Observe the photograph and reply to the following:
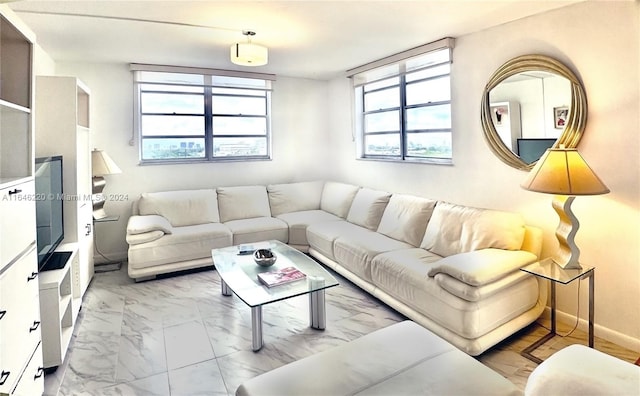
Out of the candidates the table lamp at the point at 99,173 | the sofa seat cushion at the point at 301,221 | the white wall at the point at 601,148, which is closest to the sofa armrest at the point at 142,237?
the table lamp at the point at 99,173

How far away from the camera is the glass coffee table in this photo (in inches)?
91.1

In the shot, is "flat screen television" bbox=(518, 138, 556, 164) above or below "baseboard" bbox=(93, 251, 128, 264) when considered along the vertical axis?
above

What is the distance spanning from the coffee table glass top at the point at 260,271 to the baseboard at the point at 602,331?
68.8 inches

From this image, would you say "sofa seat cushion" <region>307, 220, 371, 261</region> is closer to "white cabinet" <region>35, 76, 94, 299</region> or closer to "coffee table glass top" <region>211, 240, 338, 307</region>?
"coffee table glass top" <region>211, 240, 338, 307</region>

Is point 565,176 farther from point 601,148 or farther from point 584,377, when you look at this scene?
point 584,377

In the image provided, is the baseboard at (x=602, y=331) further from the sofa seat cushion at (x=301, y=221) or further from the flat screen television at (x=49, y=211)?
the flat screen television at (x=49, y=211)

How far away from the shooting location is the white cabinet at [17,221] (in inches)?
56.9

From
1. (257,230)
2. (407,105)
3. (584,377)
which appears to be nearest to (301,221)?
(257,230)

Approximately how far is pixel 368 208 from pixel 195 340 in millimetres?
2249

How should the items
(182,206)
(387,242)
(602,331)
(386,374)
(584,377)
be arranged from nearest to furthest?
(584,377), (386,374), (602,331), (387,242), (182,206)

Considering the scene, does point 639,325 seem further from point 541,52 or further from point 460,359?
point 541,52

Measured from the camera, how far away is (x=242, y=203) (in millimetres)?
4480

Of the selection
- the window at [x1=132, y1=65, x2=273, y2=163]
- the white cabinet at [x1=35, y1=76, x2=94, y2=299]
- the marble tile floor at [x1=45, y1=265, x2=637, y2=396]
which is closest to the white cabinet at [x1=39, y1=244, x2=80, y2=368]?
the marble tile floor at [x1=45, y1=265, x2=637, y2=396]

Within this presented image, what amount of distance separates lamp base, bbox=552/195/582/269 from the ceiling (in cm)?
138
